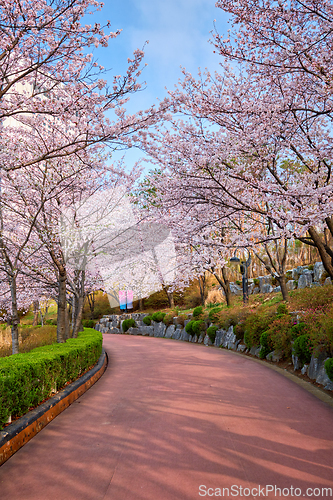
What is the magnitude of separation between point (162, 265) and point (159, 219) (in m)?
13.5

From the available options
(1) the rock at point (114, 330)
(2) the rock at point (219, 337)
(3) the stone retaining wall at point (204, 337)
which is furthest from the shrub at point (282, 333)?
(1) the rock at point (114, 330)

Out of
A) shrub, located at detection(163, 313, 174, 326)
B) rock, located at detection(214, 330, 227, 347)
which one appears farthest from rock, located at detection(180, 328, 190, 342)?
rock, located at detection(214, 330, 227, 347)

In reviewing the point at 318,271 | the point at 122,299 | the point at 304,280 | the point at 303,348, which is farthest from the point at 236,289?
the point at 122,299

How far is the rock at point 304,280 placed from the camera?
14.9 m

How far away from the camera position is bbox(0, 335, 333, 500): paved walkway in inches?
117

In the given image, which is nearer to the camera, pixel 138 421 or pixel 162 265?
pixel 138 421

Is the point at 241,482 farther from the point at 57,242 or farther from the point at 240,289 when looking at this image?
the point at 240,289

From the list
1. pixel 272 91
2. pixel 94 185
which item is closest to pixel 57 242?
pixel 94 185

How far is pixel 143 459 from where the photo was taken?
3.50 metres

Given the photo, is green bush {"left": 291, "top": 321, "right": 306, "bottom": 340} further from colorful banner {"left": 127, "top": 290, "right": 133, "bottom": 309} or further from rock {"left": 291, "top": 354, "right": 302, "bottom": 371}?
colorful banner {"left": 127, "top": 290, "right": 133, "bottom": 309}

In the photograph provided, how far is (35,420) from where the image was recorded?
4.51 meters

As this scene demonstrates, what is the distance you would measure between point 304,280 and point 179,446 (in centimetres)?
1307

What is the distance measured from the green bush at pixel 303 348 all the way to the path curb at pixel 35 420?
189 inches

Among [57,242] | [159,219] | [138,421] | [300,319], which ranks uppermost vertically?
[159,219]
